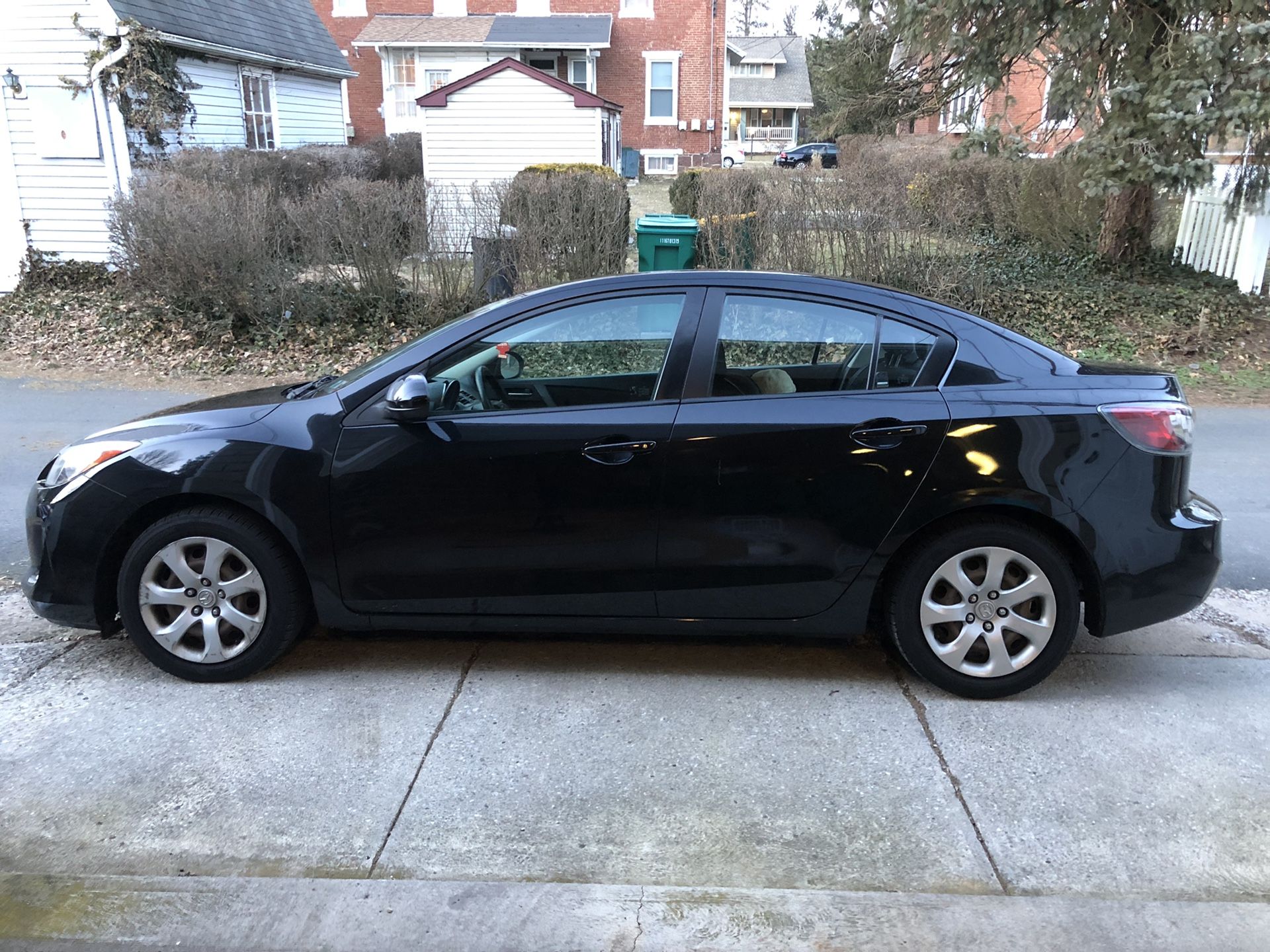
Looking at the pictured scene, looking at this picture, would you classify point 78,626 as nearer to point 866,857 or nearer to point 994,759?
point 866,857

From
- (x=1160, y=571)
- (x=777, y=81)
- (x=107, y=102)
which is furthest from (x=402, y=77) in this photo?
(x=777, y=81)

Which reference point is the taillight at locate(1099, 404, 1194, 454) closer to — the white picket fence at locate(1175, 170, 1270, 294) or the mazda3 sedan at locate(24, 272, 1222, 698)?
the mazda3 sedan at locate(24, 272, 1222, 698)

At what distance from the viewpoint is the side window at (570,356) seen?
4.00 meters

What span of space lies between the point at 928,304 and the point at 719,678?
5.65ft

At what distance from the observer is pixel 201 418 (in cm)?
406

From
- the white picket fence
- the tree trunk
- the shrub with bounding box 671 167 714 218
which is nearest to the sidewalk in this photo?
the white picket fence

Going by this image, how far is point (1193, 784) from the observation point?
342 cm

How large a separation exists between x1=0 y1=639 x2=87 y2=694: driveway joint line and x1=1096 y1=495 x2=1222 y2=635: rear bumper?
4299 mm

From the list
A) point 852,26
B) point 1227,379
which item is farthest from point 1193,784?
point 852,26

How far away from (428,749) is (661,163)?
31.6 metres

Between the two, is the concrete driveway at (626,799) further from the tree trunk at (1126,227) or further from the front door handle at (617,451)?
the tree trunk at (1126,227)

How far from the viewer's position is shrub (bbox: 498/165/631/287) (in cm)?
973

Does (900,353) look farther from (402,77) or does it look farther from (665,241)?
(402,77)

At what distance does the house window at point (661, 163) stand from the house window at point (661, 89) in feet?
3.09
